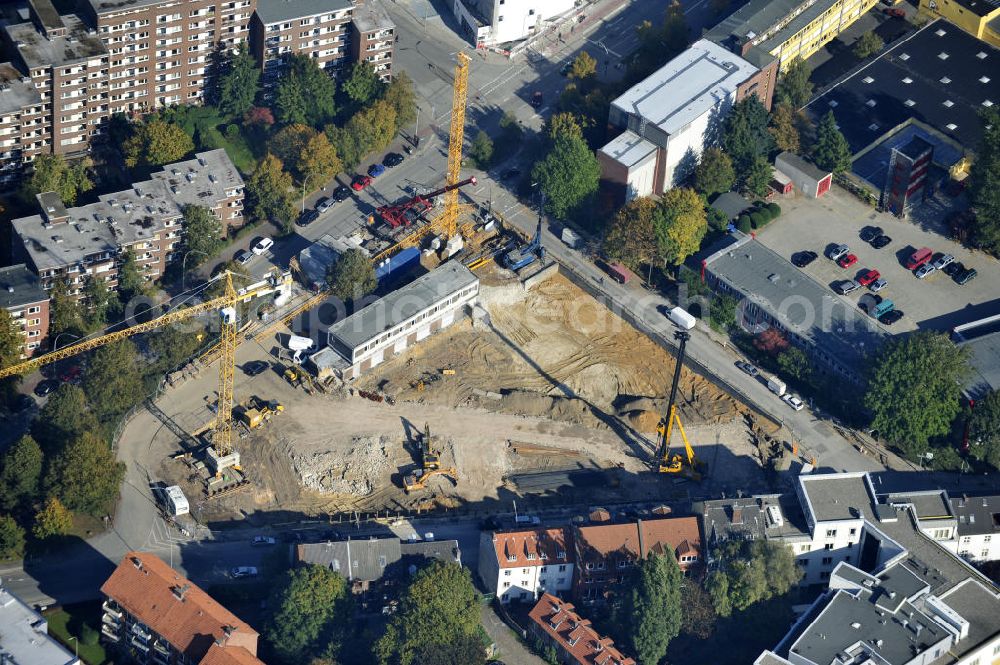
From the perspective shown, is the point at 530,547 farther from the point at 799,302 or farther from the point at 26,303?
the point at 26,303

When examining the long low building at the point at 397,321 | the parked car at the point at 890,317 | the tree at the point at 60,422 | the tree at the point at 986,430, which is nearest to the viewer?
the tree at the point at 60,422

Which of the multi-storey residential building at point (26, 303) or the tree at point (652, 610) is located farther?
the multi-storey residential building at point (26, 303)

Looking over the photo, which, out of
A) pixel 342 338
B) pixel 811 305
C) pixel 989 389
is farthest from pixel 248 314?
A: pixel 989 389

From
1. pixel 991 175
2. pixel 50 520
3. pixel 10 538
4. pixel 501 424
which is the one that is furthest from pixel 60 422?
pixel 991 175

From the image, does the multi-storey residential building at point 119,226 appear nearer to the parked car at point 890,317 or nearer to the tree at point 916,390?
the parked car at point 890,317

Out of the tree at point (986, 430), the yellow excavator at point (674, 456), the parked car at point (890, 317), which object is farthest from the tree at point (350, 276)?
the tree at point (986, 430)

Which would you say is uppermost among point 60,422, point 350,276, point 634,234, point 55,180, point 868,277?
point 55,180
